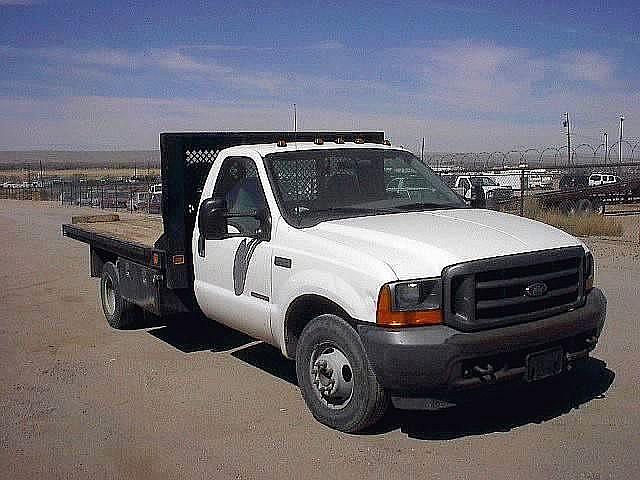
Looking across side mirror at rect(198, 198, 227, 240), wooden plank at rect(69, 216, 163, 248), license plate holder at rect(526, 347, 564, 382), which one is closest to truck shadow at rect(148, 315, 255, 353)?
wooden plank at rect(69, 216, 163, 248)

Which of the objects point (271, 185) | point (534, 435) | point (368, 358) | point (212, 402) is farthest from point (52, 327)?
point (534, 435)

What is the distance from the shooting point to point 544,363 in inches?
209

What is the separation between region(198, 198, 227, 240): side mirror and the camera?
19.5 feet

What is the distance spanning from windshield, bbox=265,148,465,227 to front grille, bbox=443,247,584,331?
1.35m

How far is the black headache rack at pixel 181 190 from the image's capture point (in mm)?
7141

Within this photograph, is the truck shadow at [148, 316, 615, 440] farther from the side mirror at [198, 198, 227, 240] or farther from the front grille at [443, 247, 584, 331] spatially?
the side mirror at [198, 198, 227, 240]

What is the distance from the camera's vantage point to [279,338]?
6078mm

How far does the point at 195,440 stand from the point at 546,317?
2497mm

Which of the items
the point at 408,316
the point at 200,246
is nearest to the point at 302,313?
the point at 408,316

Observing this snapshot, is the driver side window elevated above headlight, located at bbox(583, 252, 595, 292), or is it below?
above

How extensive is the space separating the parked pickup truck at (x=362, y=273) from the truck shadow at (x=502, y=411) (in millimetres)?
424

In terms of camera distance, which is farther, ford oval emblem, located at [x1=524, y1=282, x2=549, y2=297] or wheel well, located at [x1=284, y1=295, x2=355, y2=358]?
wheel well, located at [x1=284, y1=295, x2=355, y2=358]

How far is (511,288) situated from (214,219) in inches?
87.0

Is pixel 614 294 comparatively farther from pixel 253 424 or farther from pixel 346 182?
pixel 253 424
